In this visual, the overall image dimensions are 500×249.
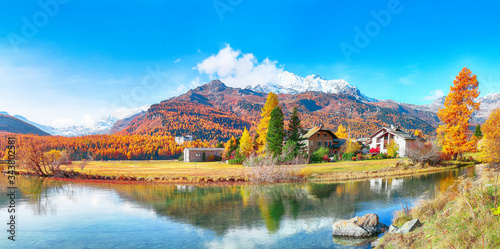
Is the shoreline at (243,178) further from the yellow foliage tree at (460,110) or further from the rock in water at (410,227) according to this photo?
the rock in water at (410,227)

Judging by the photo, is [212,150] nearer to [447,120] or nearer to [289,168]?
[289,168]

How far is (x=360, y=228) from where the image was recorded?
14.2 meters

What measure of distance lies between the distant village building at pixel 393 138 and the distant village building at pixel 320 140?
10.6 metres

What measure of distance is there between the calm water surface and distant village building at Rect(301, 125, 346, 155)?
34.7 m

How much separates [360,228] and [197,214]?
1164 cm

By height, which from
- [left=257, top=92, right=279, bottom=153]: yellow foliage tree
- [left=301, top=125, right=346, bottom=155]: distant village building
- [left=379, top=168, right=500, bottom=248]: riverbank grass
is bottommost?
[left=379, top=168, right=500, bottom=248]: riverbank grass

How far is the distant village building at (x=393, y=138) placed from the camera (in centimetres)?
6350

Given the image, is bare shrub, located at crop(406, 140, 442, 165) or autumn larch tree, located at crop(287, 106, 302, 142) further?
autumn larch tree, located at crop(287, 106, 302, 142)

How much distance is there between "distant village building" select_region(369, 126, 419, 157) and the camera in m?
63.5

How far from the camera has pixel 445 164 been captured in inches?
1772

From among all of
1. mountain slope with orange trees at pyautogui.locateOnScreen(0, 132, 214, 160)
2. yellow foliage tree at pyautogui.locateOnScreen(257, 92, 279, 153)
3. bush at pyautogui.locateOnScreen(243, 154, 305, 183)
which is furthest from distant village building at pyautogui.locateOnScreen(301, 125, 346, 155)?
mountain slope with orange trees at pyautogui.locateOnScreen(0, 132, 214, 160)

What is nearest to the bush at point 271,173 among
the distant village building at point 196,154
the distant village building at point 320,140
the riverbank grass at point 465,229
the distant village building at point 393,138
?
the riverbank grass at point 465,229

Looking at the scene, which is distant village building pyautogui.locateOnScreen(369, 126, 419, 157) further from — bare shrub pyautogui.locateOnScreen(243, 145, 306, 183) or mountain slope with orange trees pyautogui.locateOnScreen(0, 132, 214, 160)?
mountain slope with orange trees pyautogui.locateOnScreen(0, 132, 214, 160)

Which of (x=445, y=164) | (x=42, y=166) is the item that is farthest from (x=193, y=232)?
(x=42, y=166)
